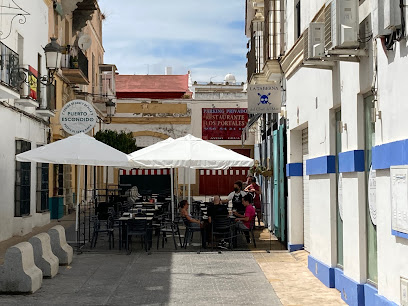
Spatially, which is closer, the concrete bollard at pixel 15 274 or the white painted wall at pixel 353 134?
the white painted wall at pixel 353 134

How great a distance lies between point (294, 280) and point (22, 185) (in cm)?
1123

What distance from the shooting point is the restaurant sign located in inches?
1697

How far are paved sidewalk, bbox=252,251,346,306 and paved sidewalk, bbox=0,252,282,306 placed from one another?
0.18m

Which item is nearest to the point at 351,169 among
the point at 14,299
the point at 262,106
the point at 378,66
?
the point at 378,66

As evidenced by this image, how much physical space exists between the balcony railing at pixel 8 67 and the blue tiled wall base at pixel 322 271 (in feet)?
27.6

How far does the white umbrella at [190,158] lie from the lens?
1617cm

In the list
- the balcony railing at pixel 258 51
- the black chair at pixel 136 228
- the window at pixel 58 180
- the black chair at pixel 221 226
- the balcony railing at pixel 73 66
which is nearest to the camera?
the black chair at pixel 136 228

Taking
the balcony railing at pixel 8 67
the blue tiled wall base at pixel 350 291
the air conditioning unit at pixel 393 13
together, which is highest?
the balcony railing at pixel 8 67

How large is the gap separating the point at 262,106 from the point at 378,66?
29.6 feet

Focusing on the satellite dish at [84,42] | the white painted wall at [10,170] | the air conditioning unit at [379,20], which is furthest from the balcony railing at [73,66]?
the air conditioning unit at [379,20]

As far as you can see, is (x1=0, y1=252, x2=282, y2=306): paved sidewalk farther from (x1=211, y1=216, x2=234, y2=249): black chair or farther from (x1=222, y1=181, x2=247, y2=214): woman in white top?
(x1=222, y1=181, x2=247, y2=214): woman in white top

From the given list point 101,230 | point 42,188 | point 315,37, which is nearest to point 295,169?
point 101,230

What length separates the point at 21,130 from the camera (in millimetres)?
20188

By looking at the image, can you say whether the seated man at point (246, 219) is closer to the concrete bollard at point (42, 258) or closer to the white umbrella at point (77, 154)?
the white umbrella at point (77, 154)
